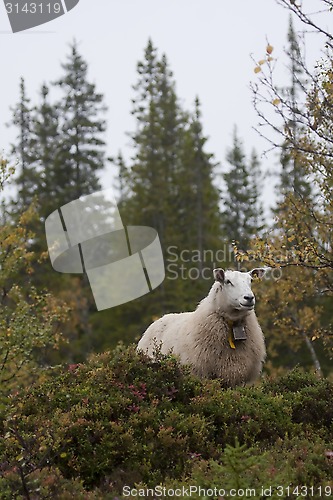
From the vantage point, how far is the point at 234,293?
1073 cm

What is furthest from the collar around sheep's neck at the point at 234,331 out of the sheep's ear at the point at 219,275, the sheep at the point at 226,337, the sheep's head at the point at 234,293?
the sheep's ear at the point at 219,275

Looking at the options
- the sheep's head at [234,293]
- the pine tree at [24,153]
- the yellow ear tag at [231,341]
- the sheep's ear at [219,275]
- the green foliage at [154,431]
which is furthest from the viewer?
the pine tree at [24,153]

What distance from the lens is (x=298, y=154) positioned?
15.1 meters

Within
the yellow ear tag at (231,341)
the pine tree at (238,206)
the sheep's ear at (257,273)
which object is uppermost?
the sheep's ear at (257,273)

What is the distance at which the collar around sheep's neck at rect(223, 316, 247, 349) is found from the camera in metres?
10.9

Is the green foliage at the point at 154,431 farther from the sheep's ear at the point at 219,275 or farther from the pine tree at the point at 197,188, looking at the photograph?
the pine tree at the point at 197,188

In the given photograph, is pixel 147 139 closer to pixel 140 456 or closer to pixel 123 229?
pixel 123 229

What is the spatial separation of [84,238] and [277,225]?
19.6m

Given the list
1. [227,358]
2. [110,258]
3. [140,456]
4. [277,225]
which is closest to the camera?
[140,456]

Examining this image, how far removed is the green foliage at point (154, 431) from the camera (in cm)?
693

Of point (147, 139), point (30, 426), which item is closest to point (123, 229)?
point (147, 139)

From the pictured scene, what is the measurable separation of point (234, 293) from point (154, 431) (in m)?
3.33

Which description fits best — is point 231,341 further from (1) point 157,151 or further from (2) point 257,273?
(1) point 157,151

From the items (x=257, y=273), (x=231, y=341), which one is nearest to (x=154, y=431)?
(x=231, y=341)
